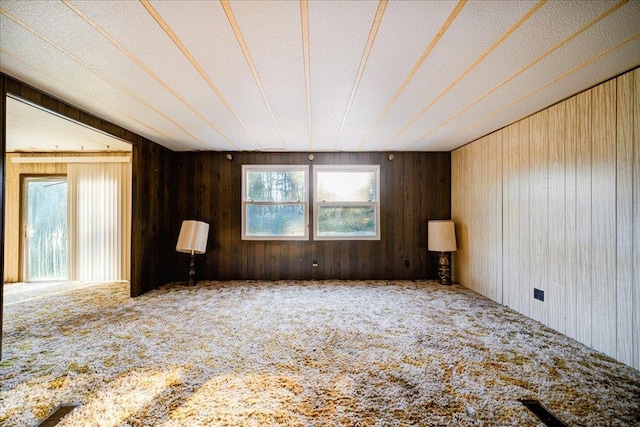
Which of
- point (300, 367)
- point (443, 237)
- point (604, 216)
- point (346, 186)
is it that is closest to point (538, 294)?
point (604, 216)

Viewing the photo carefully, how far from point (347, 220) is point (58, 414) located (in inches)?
149

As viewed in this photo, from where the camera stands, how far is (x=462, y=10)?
1.34 m

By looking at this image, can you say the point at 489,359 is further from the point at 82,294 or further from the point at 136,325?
the point at 82,294

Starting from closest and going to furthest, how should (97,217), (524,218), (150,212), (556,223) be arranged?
1. (556,223)
2. (524,218)
3. (150,212)
4. (97,217)

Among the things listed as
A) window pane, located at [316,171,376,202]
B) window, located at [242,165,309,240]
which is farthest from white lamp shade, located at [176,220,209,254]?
window pane, located at [316,171,376,202]

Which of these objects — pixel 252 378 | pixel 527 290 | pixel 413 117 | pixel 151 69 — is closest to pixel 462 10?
pixel 413 117

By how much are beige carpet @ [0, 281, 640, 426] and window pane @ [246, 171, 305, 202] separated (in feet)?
6.30

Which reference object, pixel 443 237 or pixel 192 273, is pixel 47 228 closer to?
pixel 192 273

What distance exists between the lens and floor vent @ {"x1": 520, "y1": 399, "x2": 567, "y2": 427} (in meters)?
1.37

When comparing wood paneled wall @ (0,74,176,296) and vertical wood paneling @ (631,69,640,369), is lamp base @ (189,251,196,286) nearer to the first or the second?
wood paneled wall @ (0,74,176,296)

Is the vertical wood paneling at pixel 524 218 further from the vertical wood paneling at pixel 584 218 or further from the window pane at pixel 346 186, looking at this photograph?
the window pane at pixel 346 186

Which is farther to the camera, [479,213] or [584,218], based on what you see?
[479,213]

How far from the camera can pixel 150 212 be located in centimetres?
395

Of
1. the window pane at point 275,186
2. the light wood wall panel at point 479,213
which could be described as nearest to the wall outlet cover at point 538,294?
the light wood wall panel at point 479,213
